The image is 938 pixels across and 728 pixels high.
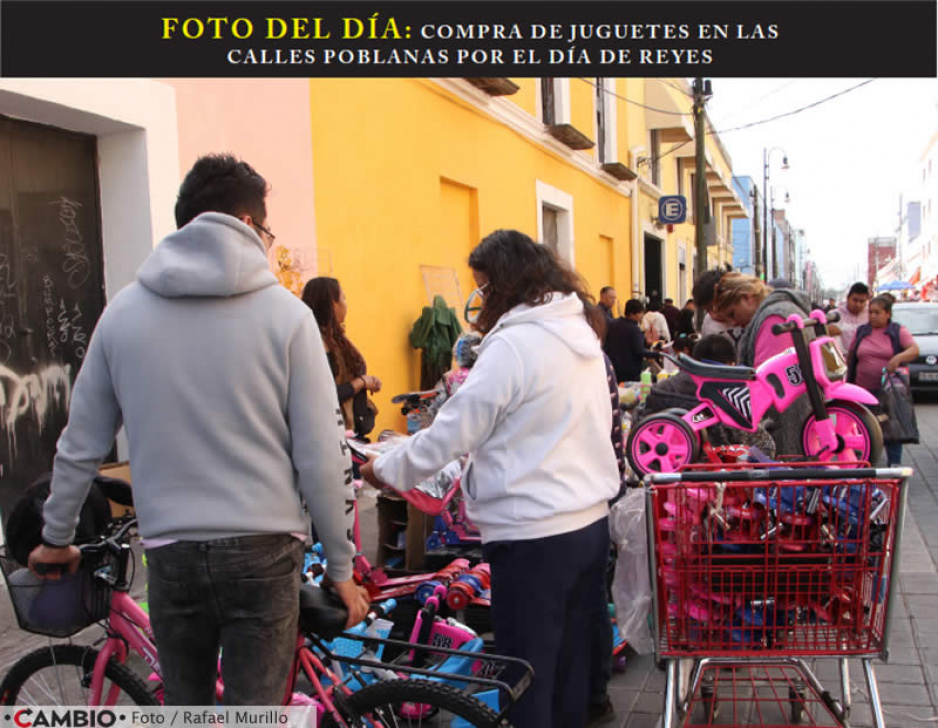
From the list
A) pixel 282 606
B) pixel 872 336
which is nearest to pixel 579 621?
pixel 282 606

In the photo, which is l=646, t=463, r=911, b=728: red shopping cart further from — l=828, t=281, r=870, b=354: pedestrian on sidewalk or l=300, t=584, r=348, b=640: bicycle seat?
l=828, t=281, r=870, b=354: pedestrian on sidewalk

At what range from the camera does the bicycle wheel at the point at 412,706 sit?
212cm

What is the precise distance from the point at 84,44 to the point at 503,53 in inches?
159

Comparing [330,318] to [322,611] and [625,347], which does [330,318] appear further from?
[625,347]

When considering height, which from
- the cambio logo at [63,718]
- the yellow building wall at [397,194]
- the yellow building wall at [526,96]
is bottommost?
the cambio logo at [63,718]

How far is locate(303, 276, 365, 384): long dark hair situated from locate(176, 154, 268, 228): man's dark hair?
275 centimetres

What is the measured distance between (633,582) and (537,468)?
76cm

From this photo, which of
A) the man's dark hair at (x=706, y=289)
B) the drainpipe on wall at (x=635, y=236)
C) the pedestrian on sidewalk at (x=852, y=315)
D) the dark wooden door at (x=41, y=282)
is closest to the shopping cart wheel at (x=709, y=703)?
the man's dark hair at (x=706, y=289)

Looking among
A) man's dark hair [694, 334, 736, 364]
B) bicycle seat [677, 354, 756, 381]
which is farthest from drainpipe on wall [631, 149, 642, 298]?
bicycle seat [677, 354, 756, 381]

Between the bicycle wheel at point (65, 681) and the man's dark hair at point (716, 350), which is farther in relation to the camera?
the man's dark hair at point (716, 350)

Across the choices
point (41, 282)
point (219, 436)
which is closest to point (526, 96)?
point (41, 282)

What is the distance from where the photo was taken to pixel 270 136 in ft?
22.8

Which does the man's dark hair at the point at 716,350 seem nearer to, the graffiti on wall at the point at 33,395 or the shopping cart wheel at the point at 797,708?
the shopping cart wheel at the point at 797,708

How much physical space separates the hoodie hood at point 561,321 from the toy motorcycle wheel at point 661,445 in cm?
162
